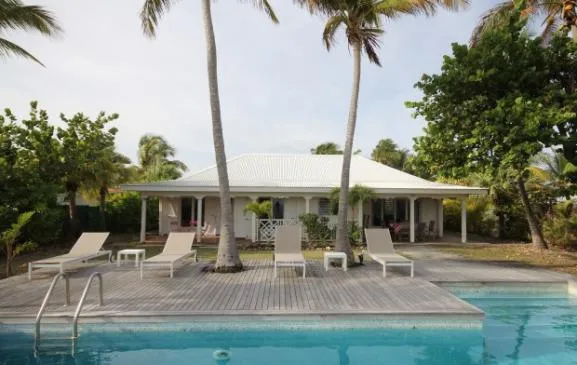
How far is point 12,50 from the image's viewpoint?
41.0ft

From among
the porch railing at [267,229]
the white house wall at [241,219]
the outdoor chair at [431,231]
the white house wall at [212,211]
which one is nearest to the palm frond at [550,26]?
the outdoor chair at [431,231]

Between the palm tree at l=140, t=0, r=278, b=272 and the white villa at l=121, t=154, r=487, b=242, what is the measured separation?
7.89 meters

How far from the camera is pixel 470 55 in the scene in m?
10.8

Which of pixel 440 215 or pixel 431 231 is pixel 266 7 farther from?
pixel 440 215

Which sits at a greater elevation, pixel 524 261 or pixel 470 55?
pixel 470 55

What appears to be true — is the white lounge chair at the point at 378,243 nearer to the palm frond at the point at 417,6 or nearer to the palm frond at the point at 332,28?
the palm frond at the point at 332,28

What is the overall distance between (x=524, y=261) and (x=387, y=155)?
33.3m

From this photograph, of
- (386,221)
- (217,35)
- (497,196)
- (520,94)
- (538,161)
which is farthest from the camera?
(386,221)

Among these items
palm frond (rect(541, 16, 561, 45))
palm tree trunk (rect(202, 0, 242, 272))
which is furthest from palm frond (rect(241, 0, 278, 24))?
palm frond (rect(541, 16, 561, 45))

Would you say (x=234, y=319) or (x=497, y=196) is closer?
(x=234, y=319)

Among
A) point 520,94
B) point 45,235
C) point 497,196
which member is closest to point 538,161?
point 497,196

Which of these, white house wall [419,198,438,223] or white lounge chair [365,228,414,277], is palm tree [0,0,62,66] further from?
white house wall [419,198,438,223]

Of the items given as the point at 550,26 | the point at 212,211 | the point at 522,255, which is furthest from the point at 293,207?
the point at 550,26

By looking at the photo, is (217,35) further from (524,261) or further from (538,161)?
(538,161)
